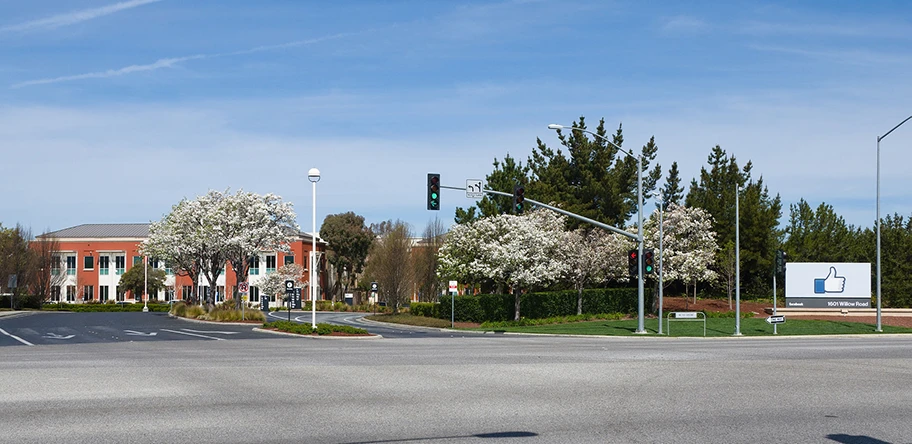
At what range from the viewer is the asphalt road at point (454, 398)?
34.4ft

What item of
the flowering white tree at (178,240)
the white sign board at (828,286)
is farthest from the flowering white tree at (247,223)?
the white sign board at (828,286)

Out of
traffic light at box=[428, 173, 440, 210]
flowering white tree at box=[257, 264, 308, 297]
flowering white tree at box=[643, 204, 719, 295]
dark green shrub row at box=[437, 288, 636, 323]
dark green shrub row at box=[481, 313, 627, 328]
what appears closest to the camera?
traffic light at box=[428, 173, 440, 210]

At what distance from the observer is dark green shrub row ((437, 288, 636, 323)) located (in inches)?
2271

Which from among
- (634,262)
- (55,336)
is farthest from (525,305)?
(55,336)

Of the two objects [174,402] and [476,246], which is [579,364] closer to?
[174,402]

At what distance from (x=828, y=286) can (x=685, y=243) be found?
30.6 ft

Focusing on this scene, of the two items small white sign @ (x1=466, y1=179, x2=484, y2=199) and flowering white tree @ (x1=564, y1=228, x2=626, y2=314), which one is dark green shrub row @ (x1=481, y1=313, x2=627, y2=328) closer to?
flowering white tree @ (x1=564, y1=228, x2=626, y2=314)

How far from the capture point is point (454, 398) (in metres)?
13.7

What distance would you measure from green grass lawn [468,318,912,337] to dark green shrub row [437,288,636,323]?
8564 millimetres

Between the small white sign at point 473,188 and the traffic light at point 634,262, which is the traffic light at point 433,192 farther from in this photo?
the traffic light at point 634,262

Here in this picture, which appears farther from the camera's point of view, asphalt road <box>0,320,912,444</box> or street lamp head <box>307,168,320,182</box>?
street lamp head <box>307,168,320,182</box>

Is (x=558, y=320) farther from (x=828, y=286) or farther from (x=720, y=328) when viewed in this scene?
(x=828, y=286)

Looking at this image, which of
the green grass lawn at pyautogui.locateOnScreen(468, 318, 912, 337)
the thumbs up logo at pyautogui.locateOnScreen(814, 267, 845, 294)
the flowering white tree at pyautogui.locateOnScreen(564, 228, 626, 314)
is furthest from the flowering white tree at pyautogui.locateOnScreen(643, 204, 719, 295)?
the green grass lawn at pyautogui.locateOnScreen(468, 318, 912, 337)

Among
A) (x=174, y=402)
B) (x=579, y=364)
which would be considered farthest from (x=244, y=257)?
Result: (x=174, y=402)
